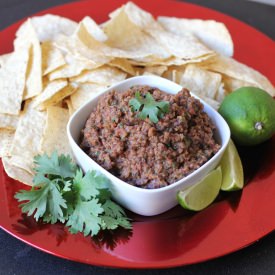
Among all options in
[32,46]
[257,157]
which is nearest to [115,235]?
[257,157]

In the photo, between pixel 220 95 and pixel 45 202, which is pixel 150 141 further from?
pixel 220 95

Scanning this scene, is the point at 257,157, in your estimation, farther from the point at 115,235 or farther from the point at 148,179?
the point at 115,235

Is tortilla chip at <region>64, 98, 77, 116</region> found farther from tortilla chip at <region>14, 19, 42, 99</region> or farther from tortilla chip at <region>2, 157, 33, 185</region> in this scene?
tortilla chip at <region>2, 157, 33, 185</region>

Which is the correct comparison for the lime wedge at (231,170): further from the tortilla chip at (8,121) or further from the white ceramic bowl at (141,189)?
the tortilla chip at (8,121)

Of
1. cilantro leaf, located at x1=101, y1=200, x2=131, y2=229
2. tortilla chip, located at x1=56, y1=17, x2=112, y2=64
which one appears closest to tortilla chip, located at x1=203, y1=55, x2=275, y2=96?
tortilla chip, located at x1=56, y1=17, x2=112, y2=64

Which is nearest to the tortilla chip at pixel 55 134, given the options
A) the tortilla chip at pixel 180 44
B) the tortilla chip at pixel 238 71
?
the tortilla chip at pixel 180 44
